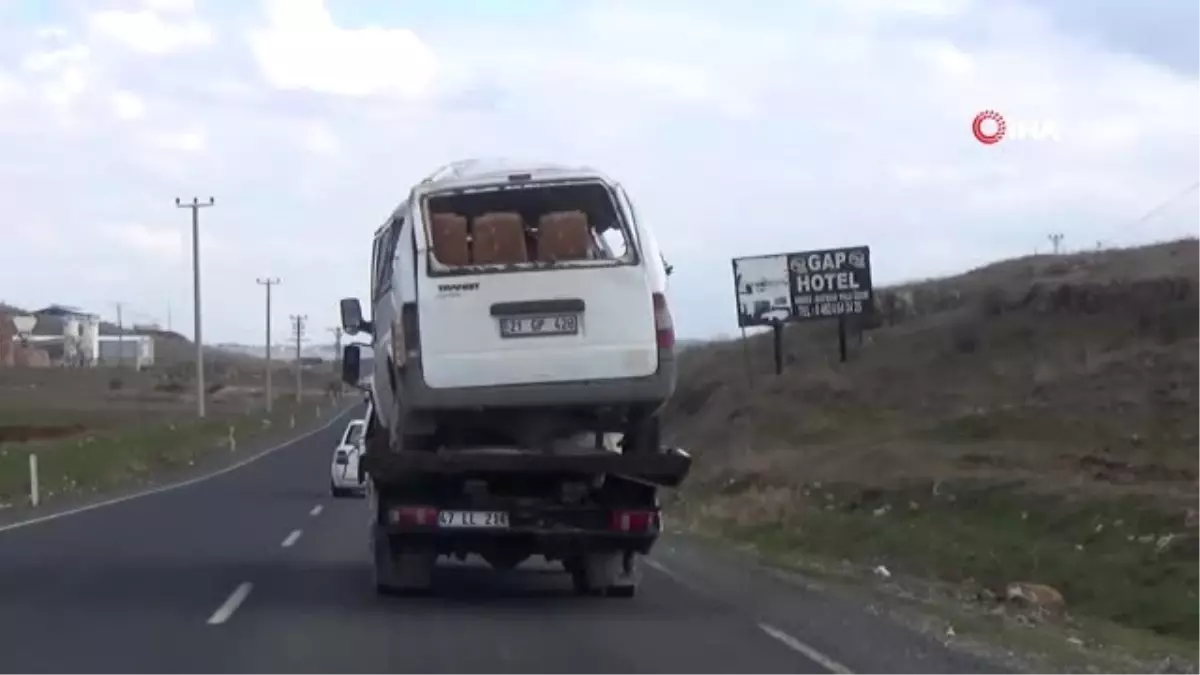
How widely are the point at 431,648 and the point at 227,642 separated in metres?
1.49

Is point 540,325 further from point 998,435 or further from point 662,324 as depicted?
point 998,435

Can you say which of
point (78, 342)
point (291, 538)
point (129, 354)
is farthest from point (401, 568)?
point (129, 354)

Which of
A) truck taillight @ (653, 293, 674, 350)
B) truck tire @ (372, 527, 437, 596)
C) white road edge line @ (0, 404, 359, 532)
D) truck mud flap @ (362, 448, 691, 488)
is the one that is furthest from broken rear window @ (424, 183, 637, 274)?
white road edge line @ (0, 404, 359, 532)

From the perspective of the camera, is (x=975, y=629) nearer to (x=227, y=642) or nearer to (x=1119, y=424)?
(x=227, y=642)

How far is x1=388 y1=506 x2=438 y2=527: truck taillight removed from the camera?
16.3m

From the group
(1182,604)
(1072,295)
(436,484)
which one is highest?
(1072,295)

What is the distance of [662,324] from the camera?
15.7 m

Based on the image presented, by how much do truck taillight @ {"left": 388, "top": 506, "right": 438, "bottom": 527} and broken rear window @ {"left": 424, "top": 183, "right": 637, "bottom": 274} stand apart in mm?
2219

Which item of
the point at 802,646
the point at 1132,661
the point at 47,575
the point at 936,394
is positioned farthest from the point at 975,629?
the point at 936,394

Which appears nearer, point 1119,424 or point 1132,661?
point 1132,661

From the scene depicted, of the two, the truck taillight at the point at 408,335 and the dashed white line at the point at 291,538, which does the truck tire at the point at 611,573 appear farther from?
the dashed white line at the point at 291,538

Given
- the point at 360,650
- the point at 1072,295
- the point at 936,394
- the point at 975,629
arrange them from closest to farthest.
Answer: the point at 360,650 → the point at 975,629 → the point at 936,394 → the point at 1072,295

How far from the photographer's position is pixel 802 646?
14078mm

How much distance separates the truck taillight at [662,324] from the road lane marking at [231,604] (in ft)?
13.8
